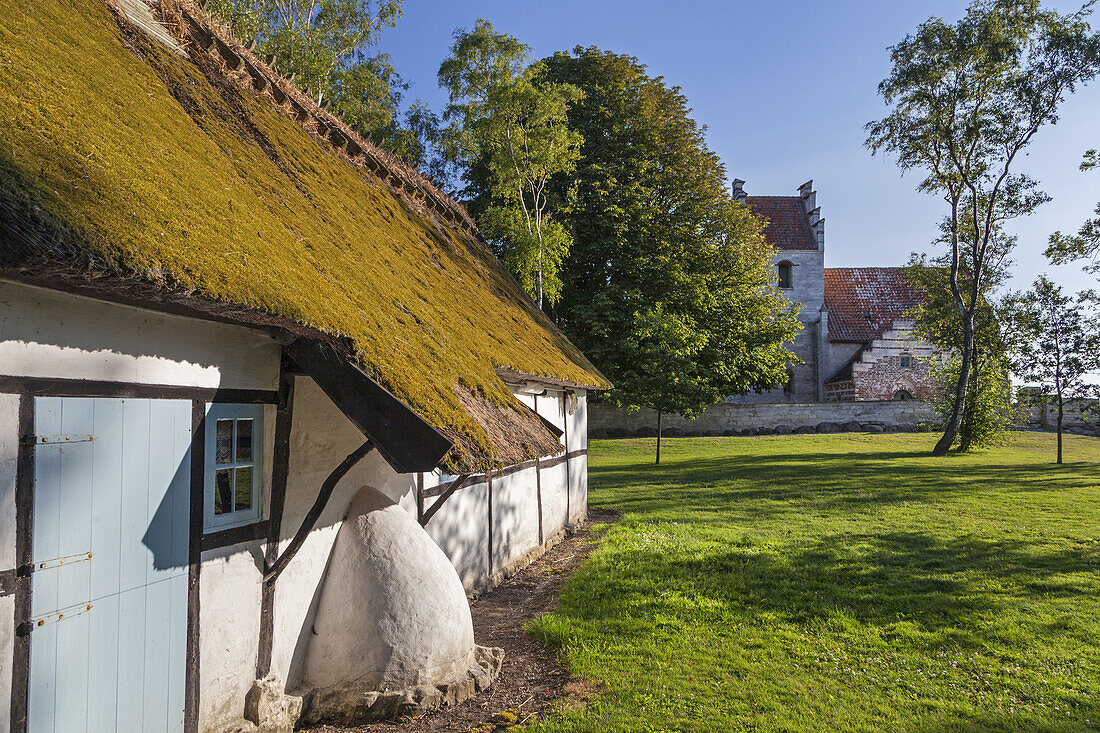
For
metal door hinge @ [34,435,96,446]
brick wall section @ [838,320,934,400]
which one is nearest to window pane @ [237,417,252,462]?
metal door hinge @ [34,435,96,446]

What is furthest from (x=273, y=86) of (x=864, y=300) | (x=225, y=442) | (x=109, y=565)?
(x=864, y=300)

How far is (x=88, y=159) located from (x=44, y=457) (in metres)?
1.37

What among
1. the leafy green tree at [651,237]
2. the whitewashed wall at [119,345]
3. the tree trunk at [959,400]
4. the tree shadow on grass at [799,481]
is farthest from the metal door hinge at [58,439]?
the tree trunk at [959,400]

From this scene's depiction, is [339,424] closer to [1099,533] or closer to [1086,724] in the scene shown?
[1086,724]

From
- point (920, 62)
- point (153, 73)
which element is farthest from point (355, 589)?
point (920, 62)

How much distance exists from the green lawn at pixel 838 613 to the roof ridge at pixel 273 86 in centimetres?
626

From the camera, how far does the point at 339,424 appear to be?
4.82 meters

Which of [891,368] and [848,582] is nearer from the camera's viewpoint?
[848,582]

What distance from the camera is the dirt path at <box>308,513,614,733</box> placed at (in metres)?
4.49

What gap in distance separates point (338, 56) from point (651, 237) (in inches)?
456

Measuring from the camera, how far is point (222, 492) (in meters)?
3.97

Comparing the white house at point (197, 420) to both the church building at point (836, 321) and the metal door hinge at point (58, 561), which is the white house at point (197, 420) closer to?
the metal door hinge at point (58, 561)

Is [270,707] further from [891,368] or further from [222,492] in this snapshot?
[891,368]

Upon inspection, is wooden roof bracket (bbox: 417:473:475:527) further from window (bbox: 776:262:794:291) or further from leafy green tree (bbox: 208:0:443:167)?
window (bbox: 776:262:794:291)
